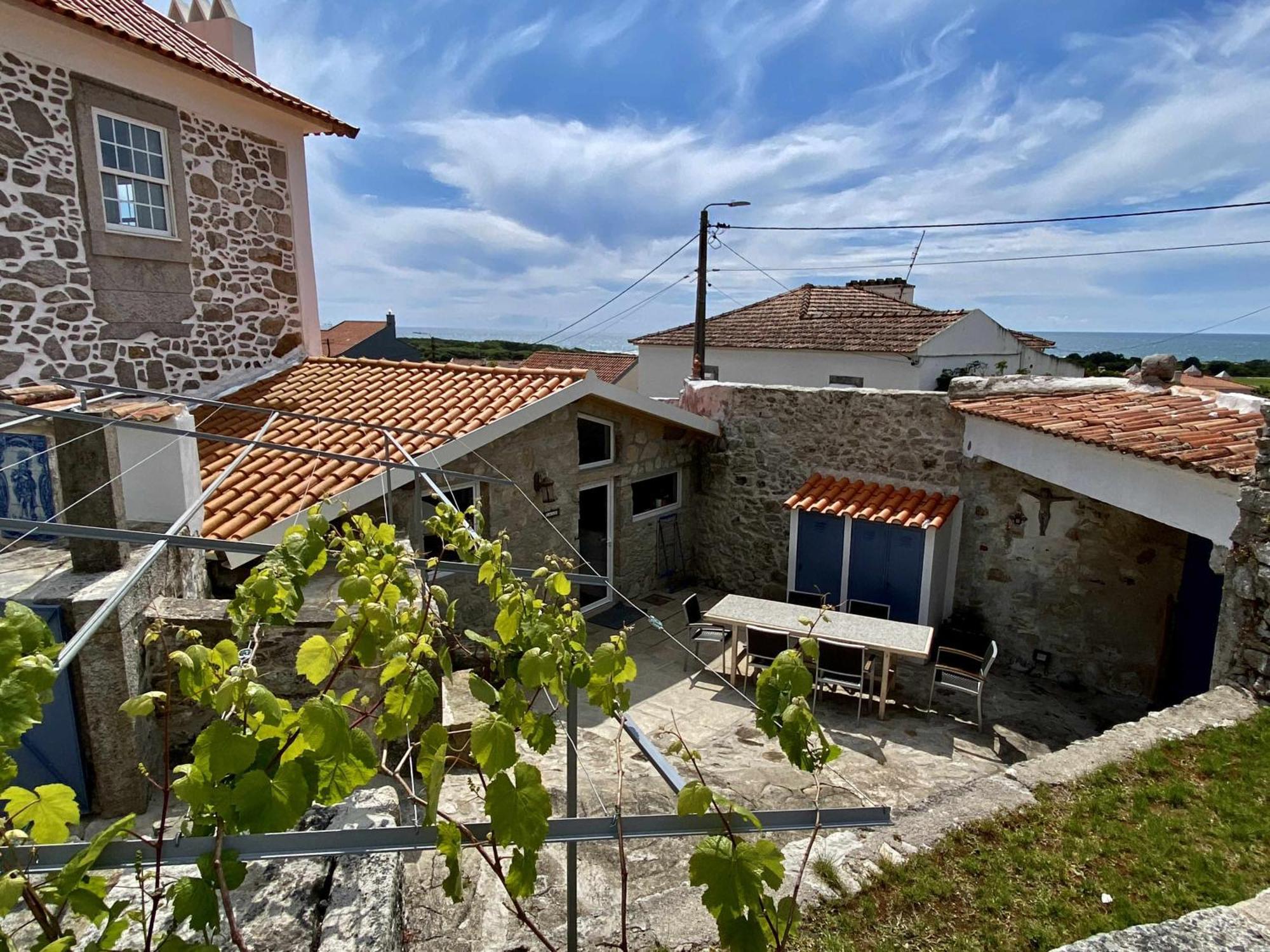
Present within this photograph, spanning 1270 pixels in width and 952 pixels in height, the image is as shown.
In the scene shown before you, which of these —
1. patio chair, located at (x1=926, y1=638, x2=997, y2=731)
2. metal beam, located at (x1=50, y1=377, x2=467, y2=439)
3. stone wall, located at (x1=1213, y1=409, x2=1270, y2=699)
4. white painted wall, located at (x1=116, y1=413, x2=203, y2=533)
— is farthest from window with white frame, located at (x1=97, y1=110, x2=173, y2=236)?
stone wall, located at (x1=1213, y1=409, x2=1270, y2=699)

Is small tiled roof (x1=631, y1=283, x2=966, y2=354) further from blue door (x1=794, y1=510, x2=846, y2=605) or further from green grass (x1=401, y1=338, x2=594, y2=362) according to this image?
green grass (x1=401, y1=338, x2=594, y2=362)

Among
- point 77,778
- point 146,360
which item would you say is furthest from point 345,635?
point 146,360

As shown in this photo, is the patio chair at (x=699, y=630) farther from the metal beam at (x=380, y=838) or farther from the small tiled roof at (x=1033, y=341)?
the small tiled roof at (x=1033, y=341)

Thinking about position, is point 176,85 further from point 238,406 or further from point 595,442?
point 595,442

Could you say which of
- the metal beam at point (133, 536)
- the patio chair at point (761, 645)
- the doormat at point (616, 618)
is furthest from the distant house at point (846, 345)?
the metal beam at point (133, 536)

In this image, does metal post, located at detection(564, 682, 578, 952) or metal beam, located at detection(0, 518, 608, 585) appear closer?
metal post, located at detection(564, 682, 578, 952)

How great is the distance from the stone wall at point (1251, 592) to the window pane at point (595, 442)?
689 centimetres

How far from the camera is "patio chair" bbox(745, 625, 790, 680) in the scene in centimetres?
798

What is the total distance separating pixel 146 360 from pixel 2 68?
289 cm

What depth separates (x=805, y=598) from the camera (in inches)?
383

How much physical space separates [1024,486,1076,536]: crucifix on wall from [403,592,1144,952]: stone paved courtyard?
75.8 inches

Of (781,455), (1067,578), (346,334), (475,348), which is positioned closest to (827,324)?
(781,455)

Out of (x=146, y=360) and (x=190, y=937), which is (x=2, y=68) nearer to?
(x=146, y=360)

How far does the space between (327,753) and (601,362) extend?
30174mm
